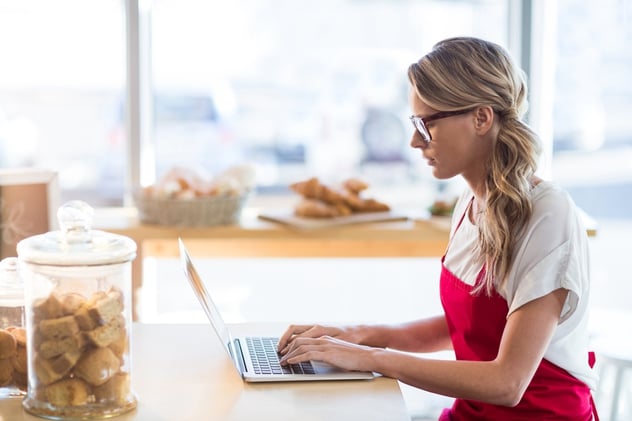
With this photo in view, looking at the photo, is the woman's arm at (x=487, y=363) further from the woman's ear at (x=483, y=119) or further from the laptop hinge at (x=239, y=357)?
the woman's ear at (x=483, y=119)

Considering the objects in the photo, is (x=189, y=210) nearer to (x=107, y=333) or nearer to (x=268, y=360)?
(x=268, y=360)

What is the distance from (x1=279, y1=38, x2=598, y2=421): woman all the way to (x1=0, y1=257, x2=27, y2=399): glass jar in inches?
19.3

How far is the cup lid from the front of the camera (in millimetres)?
1473

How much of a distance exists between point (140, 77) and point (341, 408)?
2737mm

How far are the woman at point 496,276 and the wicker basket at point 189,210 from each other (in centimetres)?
144

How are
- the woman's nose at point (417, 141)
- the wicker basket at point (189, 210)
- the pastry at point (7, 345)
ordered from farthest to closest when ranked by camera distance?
the wicker basket at point (189, 210), the woman's nose at point (417, 141), the pastry at point (7, 345)

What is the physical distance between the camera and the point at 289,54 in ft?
13.7

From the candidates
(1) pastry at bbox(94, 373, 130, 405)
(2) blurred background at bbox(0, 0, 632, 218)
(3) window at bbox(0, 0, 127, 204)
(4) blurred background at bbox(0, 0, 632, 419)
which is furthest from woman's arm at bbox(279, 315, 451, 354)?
(3) window at bbox(0, 0, 127, 204)

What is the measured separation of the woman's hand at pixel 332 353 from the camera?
5.65 ft

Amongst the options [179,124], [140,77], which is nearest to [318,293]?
[179,124]

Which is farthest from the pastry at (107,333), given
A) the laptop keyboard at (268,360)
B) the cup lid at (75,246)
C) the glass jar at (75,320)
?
the laptop keyboard at (268,360)

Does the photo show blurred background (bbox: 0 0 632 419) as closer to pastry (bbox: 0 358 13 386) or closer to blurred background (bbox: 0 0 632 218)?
blurred background (bbox: 0 0 632 218)

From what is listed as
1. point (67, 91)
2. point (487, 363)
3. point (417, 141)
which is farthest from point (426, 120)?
point (67, 91)

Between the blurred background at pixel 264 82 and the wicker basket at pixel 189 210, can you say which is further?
the blurred background at pixel 264 82
